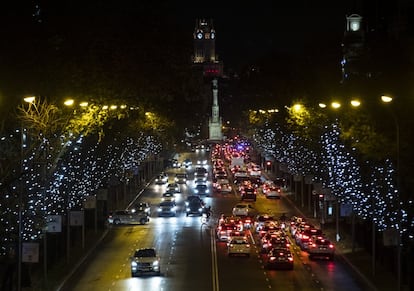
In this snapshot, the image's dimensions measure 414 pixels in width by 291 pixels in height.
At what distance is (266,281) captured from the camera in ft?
166

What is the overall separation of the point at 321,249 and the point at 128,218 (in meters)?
24.8

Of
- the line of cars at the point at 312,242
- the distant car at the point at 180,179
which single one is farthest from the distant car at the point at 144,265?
the distant car at the point at 180,179

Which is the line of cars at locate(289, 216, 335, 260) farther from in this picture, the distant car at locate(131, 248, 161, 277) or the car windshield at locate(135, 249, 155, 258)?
the distant car at locate(131, 248, 161, 277)

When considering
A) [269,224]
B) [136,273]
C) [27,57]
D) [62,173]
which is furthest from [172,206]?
[27,57]

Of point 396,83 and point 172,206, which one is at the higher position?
point 396,83

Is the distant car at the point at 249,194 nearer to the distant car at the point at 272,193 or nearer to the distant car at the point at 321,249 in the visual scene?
the distant car at the point at 272,193

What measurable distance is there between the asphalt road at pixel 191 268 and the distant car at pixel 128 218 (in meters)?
0.83

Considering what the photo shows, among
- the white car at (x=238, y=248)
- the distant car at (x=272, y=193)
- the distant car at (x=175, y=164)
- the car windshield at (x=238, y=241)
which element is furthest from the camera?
the distant car at (x=175, y=164)

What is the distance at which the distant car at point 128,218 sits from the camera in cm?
8081

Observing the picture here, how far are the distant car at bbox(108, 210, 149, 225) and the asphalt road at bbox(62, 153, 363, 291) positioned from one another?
829mm

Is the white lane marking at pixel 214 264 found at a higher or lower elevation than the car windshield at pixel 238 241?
lower

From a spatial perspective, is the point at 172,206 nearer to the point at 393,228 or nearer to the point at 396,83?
the point at 396,83

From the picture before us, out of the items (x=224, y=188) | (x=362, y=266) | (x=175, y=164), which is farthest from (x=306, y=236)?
(x=175, y=164)

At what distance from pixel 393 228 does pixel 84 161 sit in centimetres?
2525
